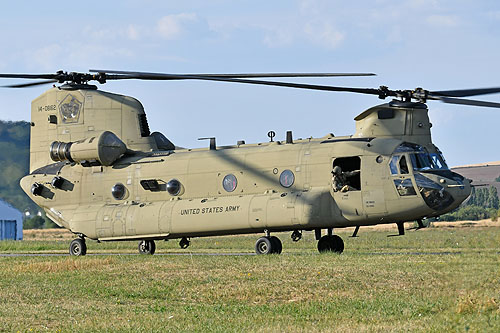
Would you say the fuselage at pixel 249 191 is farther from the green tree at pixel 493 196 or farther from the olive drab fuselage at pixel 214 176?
the green tree at pixel 493 196

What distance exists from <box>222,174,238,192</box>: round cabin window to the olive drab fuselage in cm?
4

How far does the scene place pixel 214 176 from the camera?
3078 cm

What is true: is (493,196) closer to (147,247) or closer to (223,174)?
(147,247)

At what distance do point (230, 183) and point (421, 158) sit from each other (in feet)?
24.0

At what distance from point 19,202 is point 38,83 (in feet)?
318

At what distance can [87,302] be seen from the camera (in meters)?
17.3

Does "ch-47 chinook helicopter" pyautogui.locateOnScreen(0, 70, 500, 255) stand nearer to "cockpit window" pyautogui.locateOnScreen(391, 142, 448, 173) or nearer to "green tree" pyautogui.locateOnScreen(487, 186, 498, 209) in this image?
"cockpit window" pyautogui.locateOnScreen(391, 142, 448, 173)

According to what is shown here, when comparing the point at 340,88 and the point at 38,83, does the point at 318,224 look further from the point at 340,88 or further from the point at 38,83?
the point at 38,83

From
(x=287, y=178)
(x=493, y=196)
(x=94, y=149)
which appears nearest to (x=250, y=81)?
(x=287, y=178)

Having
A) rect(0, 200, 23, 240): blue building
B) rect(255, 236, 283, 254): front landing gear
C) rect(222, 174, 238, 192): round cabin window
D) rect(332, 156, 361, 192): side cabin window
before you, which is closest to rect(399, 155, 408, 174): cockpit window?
rect(332, 156, 361, 192): side cabin window

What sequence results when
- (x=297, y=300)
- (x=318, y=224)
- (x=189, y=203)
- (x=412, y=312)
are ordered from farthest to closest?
1. (x=189, y=203)
2. (x=318, y=224)
3. (x=297, y=300)
4. (x=412, y=312)

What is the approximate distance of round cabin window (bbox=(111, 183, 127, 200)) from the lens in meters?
33.0

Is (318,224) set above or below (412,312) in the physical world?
above

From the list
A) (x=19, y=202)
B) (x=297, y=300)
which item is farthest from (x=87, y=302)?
(x=19, y=202)
